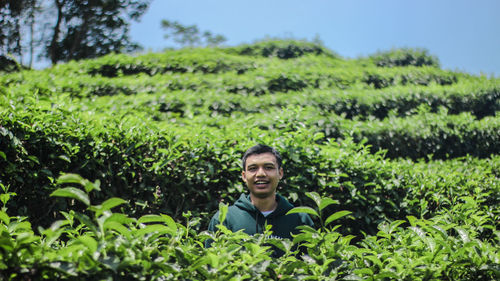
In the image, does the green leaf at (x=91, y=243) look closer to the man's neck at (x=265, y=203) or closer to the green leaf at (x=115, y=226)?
the green leaf at (x=115, y=226)

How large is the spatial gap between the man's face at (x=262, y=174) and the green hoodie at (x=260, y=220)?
0.44 feet

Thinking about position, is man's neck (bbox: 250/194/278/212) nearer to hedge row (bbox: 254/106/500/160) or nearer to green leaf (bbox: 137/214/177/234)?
green leaf (bbox: 137/214/177/234)

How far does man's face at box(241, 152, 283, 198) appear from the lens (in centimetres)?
286

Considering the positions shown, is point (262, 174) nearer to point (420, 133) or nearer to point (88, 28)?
point (420, 133)

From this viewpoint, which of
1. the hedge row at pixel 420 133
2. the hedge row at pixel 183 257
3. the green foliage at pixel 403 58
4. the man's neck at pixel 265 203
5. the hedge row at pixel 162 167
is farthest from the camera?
the green foliage at pixel 403 58

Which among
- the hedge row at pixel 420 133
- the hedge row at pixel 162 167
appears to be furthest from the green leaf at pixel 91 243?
the hedge row at pixel 420 133

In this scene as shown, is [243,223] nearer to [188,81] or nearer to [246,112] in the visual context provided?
[246,112]

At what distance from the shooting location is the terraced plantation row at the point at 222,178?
53.6 inches

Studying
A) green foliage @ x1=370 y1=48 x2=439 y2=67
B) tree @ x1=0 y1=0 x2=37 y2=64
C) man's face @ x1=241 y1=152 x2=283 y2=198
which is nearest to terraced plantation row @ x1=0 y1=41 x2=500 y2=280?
man's face @ x1=241 y1=152 x2=283 y2=198

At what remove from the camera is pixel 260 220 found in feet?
9.50

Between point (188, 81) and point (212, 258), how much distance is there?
7.93m

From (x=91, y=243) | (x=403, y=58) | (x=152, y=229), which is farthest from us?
(x=403, y=58)

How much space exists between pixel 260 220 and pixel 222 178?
40.3 inches

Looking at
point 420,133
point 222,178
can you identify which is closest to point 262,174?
point 222,178
